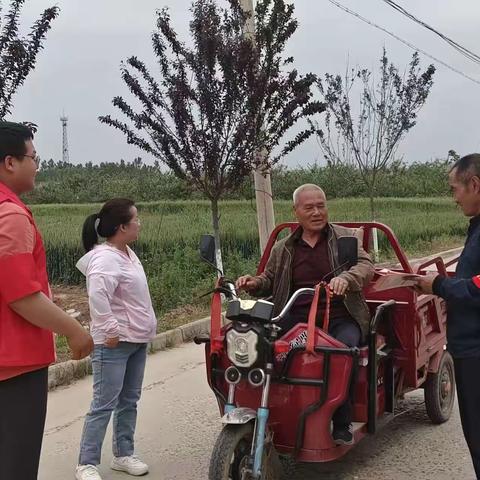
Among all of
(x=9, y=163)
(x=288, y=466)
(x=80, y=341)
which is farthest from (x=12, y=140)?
(x=288, y=466)

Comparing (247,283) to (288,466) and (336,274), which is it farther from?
(288,466)

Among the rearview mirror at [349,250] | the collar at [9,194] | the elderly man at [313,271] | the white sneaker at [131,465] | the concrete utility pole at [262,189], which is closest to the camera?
the collar at [9,194]

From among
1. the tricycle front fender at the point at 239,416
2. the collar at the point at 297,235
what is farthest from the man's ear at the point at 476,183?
the tricycle front fender at the point at 239,416

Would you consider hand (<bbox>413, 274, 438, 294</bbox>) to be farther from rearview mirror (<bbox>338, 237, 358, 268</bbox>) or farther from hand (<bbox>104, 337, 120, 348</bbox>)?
hand (<bbox>104, 337, 120, 348</bbox>)

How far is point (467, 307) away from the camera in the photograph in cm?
312

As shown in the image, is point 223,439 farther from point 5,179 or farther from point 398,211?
point 398,211

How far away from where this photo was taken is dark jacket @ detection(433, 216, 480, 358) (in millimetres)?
3033

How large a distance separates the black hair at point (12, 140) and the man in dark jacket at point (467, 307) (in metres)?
1.97

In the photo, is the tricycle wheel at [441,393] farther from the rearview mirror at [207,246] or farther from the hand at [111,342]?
the hand at [111,342]

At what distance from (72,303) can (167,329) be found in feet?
7.70

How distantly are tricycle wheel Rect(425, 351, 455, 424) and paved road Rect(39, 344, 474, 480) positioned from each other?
9 centimetres

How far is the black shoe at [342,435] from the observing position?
141 inches

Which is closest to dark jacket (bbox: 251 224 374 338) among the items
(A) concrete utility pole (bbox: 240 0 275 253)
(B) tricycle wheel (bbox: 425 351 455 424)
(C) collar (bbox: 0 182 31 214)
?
(B) tricycle wheel (bbox: 425 351 455 424)

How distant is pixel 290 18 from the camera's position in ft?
27.7
